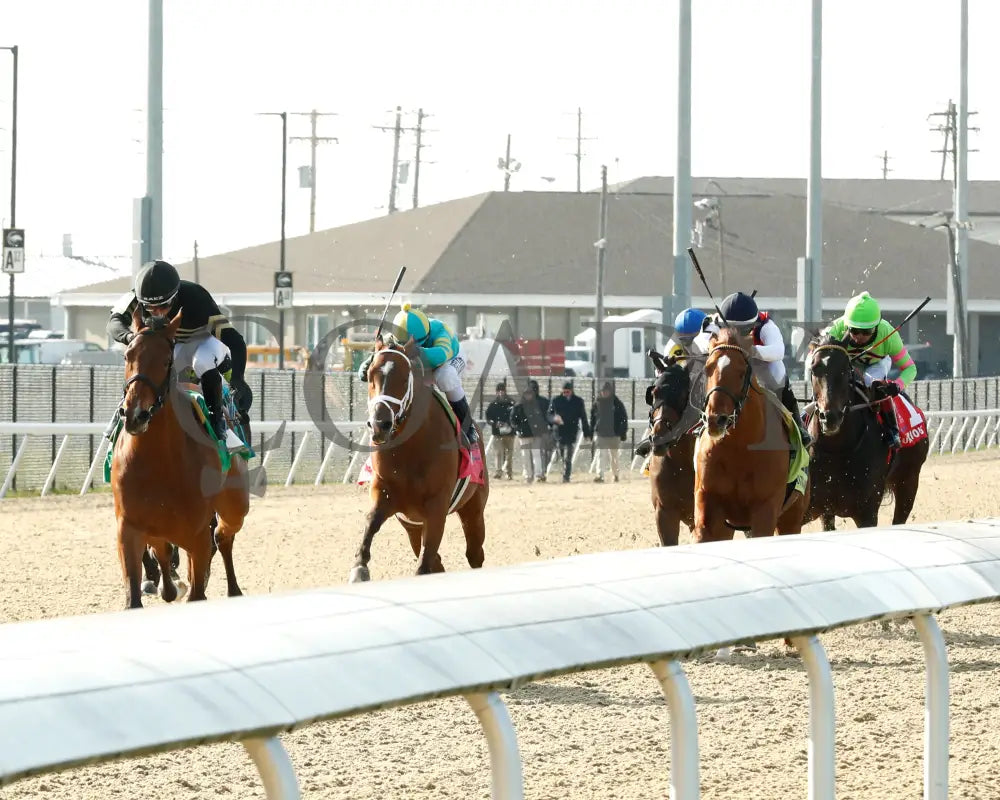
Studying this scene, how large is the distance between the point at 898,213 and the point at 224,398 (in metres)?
76.7

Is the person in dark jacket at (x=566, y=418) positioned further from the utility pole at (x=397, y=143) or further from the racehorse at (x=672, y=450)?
the utility pole at (x=397, y=143)

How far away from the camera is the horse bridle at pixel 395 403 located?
9.12 meters

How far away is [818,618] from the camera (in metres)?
3.89

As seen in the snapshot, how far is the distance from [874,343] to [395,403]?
3698mm

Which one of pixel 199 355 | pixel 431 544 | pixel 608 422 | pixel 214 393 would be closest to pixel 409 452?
pixel 431 544

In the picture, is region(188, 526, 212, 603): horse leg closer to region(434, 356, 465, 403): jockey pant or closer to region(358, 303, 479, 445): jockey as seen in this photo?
region(358, 303, 479, 445): jockey

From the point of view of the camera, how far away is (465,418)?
10086mm

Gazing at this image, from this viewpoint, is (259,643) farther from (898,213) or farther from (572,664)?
(898,213)

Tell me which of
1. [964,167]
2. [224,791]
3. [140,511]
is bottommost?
[224,791]

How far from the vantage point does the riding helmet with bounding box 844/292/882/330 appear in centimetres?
1083

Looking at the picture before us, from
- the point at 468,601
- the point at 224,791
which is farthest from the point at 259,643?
the point at 224,791

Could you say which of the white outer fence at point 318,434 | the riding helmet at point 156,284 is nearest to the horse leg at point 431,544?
the riding helmet at point 156,284

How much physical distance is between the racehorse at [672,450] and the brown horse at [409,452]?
122 centimetres

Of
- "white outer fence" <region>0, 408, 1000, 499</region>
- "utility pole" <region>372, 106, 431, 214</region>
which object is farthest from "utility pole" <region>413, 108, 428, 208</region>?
"white outer fence" <region>0, 408, 1000, 499</region>
